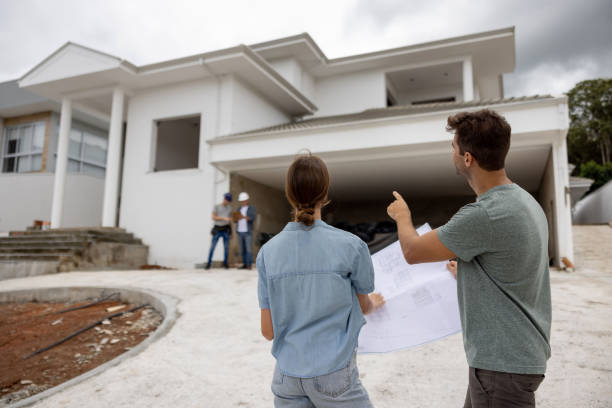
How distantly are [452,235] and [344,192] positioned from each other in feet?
44.3

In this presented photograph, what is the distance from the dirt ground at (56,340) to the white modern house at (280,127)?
18.6ft

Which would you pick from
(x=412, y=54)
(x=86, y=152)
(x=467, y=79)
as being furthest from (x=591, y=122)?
(x=86, y=152)

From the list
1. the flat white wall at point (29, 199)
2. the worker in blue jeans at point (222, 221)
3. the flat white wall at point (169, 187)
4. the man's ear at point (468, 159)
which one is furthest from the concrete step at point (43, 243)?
the man's ear at point (468, 159)

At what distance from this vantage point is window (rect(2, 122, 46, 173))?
18.1 metres

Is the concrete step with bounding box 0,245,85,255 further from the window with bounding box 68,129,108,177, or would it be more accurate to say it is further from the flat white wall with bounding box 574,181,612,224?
the flat white wall with bounding box 574,181,612,224

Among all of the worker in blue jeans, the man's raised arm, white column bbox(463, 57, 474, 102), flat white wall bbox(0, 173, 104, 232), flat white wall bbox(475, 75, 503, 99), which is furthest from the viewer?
flat white wall bbox(475, 75, 503, 99)

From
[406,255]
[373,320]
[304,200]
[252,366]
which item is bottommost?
[252,366]

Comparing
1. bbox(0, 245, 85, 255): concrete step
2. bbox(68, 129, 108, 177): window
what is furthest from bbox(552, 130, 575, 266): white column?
bbox(68, 129, 108, 177): window

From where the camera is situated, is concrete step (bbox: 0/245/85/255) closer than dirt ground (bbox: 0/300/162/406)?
No

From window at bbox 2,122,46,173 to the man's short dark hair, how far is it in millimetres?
20820

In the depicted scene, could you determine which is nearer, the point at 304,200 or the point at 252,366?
the point at 304,200

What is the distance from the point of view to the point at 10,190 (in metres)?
16.9

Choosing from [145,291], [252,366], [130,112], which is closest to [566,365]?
[252,366]

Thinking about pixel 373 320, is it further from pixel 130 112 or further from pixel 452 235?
pixel 130 112
